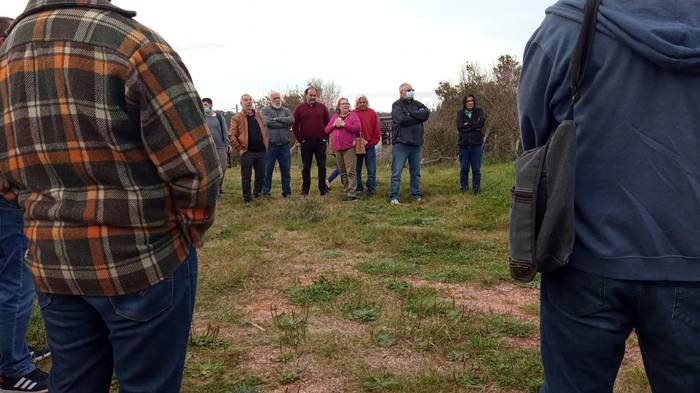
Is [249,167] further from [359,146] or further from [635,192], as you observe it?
[635,192]

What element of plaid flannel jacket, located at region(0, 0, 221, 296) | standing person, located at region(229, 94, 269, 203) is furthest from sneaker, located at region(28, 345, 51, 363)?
standing person, located at region(229, 94, 269, 203)

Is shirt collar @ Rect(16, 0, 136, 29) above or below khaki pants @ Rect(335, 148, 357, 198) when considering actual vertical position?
above

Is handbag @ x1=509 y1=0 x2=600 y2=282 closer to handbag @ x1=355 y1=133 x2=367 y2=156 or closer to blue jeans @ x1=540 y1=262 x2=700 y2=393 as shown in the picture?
blue jeans @ x1=540 y1=262 x2=700 y2=393

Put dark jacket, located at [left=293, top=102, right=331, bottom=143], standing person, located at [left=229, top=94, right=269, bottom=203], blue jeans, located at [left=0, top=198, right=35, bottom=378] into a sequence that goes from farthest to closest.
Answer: dark jacket, located at [left=293, top=102, right=331, bottom=143], standing person, located at [left=229, top=94, right=269, bottom=203], blue jeans, located at [left=0, top=198, right=35, bottom=378]

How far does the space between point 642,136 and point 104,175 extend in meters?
1.48

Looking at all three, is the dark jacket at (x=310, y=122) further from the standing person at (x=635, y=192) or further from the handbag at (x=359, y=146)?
the standing person at (x=635, y=192)

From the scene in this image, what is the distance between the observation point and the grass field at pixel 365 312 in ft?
10.2

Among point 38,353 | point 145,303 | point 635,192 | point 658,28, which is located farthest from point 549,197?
point 38,353

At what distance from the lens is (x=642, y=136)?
1.42m

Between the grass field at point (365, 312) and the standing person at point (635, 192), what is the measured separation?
158 centimetres

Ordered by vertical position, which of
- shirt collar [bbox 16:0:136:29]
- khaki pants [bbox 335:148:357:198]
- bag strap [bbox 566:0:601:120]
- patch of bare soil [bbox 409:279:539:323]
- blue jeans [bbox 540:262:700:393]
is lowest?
patch of bare soil [bbox 409:279:539:323]

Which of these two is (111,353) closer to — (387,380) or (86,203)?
(86,203)

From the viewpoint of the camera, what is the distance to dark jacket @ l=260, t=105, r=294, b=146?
32.2 feet

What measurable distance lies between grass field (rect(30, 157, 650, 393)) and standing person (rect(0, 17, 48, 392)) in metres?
0.83
